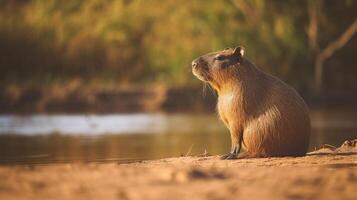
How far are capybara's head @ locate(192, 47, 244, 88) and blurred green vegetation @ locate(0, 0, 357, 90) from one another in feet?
47.1

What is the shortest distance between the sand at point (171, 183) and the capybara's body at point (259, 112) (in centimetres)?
237

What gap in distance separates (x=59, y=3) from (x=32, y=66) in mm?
2770

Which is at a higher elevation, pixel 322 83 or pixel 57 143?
pixel 322 83

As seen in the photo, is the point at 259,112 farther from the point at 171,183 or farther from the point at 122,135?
the point at 122,135

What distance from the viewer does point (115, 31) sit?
84.7 feet

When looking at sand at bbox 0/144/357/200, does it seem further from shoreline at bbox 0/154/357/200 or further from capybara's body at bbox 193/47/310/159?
capybara's body at bbox 193/47/310/159

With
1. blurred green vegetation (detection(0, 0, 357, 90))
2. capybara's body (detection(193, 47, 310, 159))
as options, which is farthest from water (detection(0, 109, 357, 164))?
blurred green vegetation (detection(0, 0, 357, 90))

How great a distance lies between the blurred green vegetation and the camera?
948 inches

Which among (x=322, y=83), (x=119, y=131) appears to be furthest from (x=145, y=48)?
(x=119, y=131)

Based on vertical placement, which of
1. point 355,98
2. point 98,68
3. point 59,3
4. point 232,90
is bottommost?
point 232,90

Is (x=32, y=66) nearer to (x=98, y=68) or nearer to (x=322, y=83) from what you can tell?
(x=98, y=68)

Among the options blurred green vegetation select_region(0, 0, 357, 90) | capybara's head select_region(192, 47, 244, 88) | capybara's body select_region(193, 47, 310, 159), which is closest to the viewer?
capybara's body select_region(193, 47, 310, 159)

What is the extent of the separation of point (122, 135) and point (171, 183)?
359 inches

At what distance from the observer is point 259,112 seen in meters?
8.73
